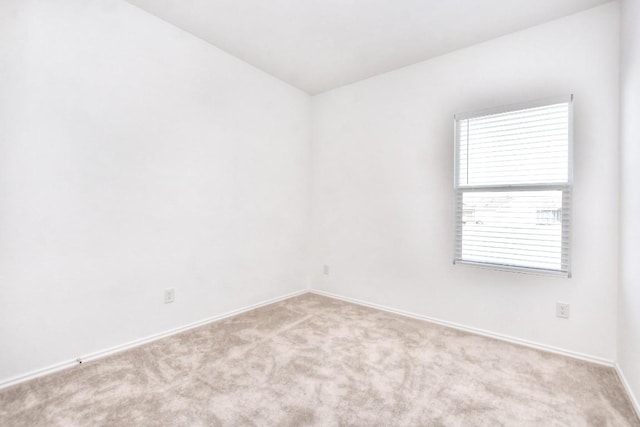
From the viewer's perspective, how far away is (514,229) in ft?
8.14

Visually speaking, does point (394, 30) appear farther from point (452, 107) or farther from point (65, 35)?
point (65, 35)

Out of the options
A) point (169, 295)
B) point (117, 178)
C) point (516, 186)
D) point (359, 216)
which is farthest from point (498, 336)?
point (117, 178)

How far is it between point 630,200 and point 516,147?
2.69 feet

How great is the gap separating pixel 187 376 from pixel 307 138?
2907 mm

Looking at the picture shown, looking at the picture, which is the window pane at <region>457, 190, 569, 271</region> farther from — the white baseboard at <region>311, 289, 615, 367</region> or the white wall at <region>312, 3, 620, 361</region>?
the white baseboard at <region>311, 289, 615, 367</region>

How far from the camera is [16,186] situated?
5.97ft

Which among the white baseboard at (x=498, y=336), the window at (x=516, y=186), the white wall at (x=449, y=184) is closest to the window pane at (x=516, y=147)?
the window at (x=516, y=186)

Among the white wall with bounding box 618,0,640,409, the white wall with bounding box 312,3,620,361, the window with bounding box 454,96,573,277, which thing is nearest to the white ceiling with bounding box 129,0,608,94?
the white wall with bounding box 312,3,620,361

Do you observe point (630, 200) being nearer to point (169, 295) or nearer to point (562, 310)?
point (562, 310)

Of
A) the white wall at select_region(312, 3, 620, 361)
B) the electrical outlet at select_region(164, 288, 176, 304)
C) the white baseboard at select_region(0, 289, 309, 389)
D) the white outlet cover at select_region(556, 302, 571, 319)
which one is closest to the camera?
the white baseboard at select_region(0, 289, 309, 389)

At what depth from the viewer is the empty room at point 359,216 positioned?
179 centimetres

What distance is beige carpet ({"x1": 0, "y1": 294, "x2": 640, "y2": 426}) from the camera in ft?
5.14

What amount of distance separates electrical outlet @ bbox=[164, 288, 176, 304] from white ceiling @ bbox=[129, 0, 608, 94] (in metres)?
2.23

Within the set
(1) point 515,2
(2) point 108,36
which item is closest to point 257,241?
(2) point 108,36
